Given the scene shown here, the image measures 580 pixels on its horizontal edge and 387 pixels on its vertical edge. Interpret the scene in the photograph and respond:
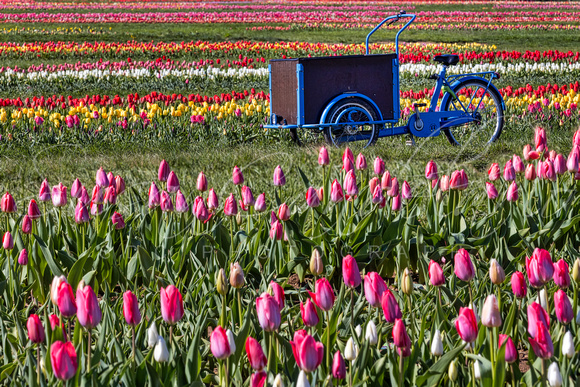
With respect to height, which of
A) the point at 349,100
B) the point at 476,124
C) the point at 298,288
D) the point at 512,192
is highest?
the point at 349,100

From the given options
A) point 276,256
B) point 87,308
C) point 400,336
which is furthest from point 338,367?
point 276,256

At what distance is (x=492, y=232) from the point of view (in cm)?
347

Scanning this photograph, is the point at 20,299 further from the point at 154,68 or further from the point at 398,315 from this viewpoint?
the point at 154,68

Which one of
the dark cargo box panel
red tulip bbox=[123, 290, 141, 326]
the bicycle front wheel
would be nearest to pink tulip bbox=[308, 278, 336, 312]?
red tulip bbox=[123, 290, 141, 326]

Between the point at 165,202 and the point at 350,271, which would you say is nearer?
the point at 350,271

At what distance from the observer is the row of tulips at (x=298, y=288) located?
189 cm

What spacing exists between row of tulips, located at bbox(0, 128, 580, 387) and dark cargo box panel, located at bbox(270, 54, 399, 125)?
222cm

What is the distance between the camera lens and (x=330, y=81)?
661 centimetres

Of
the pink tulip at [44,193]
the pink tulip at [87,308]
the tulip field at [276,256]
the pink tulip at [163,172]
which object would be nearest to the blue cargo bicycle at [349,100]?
the tulip field at [276,256]

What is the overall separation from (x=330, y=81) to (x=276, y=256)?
360 centimetres

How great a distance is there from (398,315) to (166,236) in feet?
5.06

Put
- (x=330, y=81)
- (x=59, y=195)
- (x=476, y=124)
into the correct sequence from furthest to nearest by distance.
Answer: (x=476, y=124) < (x=330, y=81) < (x=59, y=195)

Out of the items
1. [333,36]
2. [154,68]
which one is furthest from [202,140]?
[333,36]

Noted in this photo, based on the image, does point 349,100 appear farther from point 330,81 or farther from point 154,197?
point 154,197
